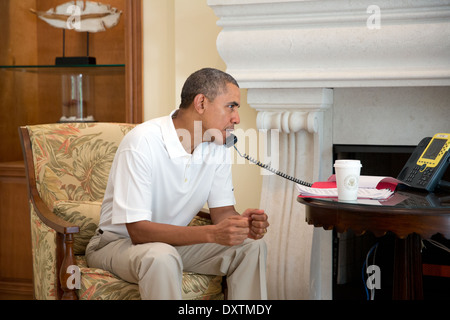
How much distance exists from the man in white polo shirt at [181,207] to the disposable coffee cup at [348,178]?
0.25m

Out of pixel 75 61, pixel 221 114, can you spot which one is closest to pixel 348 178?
pixel 221 114

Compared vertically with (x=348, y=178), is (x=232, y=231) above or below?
below

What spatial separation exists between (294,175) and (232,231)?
903 millimetres

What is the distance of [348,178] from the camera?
64.1 inches

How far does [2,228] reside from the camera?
2939mm

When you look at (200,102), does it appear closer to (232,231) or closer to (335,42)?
(232,231)

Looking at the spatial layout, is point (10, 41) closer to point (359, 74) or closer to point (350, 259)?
point (359, 74)

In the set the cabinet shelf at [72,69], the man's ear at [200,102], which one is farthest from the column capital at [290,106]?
the cabinet shelf at [72,69]

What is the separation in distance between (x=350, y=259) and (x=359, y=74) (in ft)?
2.95

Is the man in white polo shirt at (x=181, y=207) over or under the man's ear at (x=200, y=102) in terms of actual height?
under

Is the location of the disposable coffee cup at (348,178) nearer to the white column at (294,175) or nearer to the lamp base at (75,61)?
the white column at (294,175)

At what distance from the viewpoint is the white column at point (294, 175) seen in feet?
7.86

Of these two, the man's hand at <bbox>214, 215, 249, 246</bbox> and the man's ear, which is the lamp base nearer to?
the man's ear

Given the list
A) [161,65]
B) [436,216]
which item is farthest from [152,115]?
[436,216]
